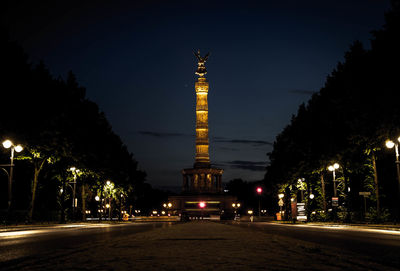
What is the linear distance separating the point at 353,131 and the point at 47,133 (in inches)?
971

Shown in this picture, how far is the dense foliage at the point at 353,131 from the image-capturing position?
2981 cm

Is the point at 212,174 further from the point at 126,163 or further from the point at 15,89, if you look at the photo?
the point at 15,89

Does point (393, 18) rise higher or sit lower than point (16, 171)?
higher

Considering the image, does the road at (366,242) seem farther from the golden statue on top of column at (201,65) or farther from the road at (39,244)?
the golden statue on top of column at (201,65)

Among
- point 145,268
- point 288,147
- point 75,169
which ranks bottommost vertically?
point 145,268

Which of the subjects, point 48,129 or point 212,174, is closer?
point 48,129

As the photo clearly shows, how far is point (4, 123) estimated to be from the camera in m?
33.5

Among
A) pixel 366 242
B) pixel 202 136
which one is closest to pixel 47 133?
pixel 366 242

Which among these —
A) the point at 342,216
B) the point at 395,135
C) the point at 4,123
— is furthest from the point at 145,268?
the point at 342,216

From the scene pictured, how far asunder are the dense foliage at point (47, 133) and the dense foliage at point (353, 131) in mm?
23474

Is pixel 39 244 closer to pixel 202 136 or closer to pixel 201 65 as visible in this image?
pixel 202 136

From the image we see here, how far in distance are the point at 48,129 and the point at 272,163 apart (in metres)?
41.4

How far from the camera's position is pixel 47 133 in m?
38.3

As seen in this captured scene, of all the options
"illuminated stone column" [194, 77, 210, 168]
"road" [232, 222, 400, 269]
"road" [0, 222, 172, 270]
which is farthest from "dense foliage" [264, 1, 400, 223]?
"illuminated stone column" [194, 77, 210, 168]
